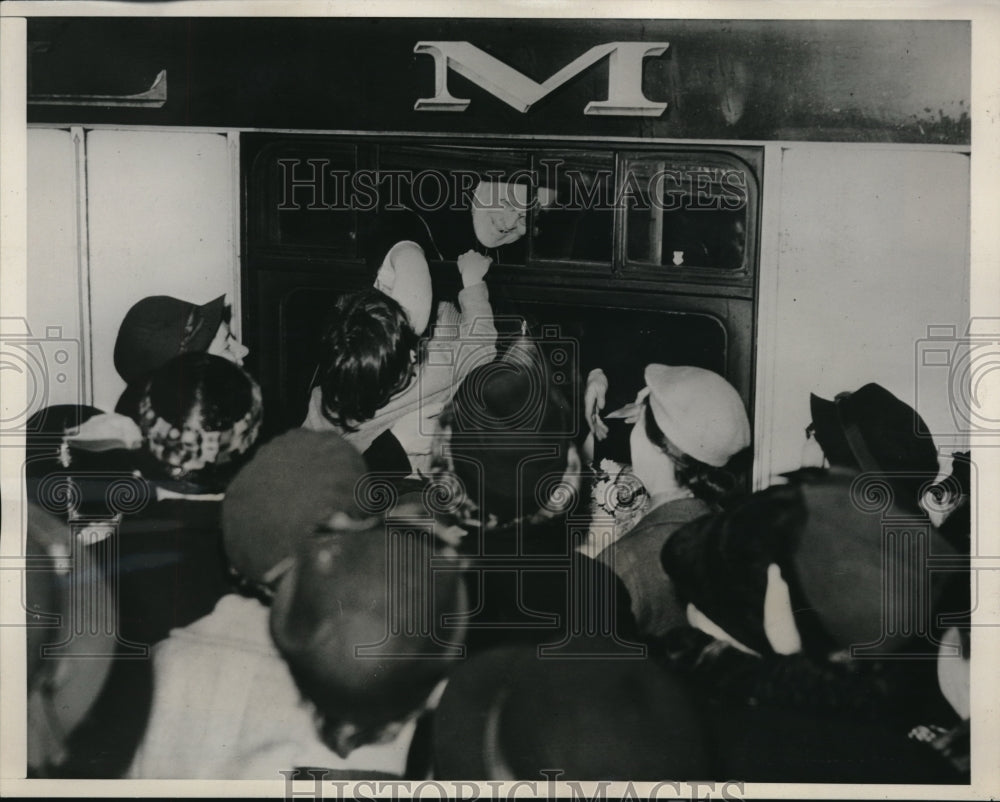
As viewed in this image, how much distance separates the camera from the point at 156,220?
2260mm

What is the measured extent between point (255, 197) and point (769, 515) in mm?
1565

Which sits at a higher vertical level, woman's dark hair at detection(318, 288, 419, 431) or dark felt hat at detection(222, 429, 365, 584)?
woman's dark hair at detection(318, 288, 419, 431)

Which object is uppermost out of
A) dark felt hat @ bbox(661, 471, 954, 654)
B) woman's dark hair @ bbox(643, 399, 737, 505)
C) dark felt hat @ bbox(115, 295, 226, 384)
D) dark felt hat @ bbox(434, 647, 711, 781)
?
dark felt hat @ bbox(115, 295, 226, 384)

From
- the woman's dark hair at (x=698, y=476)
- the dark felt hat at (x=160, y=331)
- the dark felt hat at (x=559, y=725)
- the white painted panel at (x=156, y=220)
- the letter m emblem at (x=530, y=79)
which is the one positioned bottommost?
the dark felt hat at (x=559, y=725)

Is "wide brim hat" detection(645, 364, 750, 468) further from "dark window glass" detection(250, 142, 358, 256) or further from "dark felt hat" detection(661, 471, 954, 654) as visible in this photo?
"dark window glass" detection(250, 142, 358, 256)

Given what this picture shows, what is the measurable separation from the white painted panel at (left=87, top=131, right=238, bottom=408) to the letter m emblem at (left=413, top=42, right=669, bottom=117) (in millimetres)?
592

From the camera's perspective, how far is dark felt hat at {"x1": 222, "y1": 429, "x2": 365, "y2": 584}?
7.34 ft

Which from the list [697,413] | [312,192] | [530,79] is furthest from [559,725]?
[530,79]

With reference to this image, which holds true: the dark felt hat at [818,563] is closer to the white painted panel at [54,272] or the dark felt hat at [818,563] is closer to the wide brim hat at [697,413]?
the wide brim hat at [697,413]

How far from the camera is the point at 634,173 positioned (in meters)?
2.22

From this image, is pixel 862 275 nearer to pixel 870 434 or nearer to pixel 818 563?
pixel 870 434

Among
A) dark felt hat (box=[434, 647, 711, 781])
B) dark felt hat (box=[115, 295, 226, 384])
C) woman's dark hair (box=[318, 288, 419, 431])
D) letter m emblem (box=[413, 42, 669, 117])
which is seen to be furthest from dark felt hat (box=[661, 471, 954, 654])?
dark felt hat (box=[115, 295, 226, 384])

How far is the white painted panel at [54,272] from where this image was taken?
7.43 ft

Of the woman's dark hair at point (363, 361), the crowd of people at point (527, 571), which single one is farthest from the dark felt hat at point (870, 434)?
the woman's dark hair at point (363, 361)
